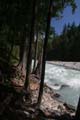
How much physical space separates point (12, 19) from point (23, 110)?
28.2 ft

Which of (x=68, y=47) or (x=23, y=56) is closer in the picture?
(x=23, y=56)

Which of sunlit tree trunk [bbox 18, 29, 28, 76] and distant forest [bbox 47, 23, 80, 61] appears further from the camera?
distant forest [bbox 47, 23, 80, 61]

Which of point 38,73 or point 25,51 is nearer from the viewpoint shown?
point 25,51

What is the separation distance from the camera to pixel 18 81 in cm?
1744

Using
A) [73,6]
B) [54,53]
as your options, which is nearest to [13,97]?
[73,6]

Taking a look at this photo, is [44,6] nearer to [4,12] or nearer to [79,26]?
[4,12]

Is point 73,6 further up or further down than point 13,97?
further up

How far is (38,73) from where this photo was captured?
23547mm

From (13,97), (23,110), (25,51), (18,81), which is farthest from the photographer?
(25,51)

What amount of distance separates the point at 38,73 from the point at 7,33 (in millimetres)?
3504

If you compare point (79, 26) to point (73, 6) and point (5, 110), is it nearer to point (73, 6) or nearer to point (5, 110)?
point (73, 6)

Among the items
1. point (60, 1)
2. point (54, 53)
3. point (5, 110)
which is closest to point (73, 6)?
point (60, 1)

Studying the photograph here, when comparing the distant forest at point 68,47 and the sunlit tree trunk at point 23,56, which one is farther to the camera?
the distant forest at point 68,47

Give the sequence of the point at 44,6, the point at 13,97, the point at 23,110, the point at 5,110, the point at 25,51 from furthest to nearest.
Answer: the point at 25,51
the point at 44,6
the point at 13,97
the point at 23,110
the point at 5,110
